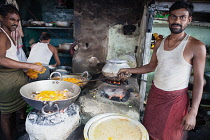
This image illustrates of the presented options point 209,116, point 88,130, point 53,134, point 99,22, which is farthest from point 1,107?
point 209,116

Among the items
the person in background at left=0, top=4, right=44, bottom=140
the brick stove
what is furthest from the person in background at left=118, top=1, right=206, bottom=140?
the person in background at left=0, top=4, right=44, bottom=140

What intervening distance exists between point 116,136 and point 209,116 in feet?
15.4

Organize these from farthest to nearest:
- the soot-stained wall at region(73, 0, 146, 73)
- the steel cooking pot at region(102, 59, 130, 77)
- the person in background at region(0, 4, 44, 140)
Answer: the soot-stained wall at region(73, 0, 146, 73), the steel cooking pot at region(102, 59, 130, 77), the person in background at region(0, 4, 44, 140)

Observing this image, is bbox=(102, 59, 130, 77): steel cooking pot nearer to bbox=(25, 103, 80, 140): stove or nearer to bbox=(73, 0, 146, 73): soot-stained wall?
bbox=(25, 103, 80, 140): stove

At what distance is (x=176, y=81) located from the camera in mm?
2012

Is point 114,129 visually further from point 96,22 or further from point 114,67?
point 96,22

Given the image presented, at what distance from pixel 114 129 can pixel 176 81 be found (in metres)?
1.08

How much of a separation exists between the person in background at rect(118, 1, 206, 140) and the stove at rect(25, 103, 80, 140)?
4.42 ft

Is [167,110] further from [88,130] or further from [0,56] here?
[0,56]

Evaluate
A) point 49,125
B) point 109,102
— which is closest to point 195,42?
point 109,102

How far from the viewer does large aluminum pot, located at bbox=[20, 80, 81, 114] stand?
5.66 ft

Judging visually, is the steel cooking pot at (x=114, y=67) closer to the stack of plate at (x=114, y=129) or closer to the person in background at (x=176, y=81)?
the person in background at (x=176, y=81)

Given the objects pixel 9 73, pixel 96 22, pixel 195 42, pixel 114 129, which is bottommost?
pixel 114 129

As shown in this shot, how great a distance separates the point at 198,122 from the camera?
13.5ft
